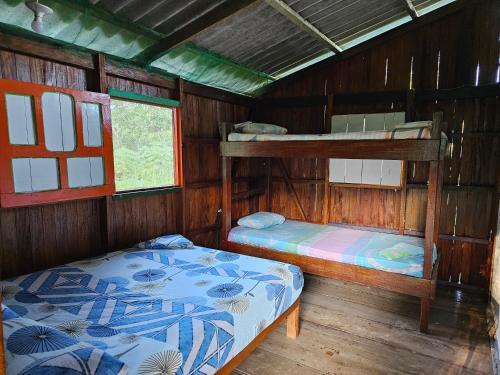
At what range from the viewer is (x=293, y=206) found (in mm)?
5141

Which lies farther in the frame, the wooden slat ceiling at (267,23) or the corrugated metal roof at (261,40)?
the corrugated metal roof at (261,40)

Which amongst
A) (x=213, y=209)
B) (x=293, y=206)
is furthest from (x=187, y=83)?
(x=293, y=206)

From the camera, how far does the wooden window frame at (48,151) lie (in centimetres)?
228

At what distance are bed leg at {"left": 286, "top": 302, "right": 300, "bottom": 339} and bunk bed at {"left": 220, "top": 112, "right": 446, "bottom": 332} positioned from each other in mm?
651

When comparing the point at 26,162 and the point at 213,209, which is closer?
the point at 26,162

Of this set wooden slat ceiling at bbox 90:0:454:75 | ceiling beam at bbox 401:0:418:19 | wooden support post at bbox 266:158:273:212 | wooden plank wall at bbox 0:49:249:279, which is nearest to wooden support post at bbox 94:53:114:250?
wooden plank wall at bbox 0:49:249:279

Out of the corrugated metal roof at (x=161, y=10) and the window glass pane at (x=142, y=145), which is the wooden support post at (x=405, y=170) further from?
the window glass pane at (x=142, y=145)

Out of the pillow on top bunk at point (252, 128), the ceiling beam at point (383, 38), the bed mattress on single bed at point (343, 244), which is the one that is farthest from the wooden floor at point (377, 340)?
the ceiling beam at point (383, 38)

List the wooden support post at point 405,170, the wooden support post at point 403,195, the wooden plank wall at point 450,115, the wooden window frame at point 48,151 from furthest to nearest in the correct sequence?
the wooden support post at point 403,195
the wooden support post at point 405,170
the wooden plank wall at point 450,115
the wooden window frame at point 48,151

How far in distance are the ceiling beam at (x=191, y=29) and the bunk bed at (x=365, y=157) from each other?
1066 millimetres

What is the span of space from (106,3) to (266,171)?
128 inches

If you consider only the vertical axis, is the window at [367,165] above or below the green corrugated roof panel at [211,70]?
below

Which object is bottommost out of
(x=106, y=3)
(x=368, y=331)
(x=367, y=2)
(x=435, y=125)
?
(x=368, y=331)

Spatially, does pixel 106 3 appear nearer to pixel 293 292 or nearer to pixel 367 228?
pixel 293 292
